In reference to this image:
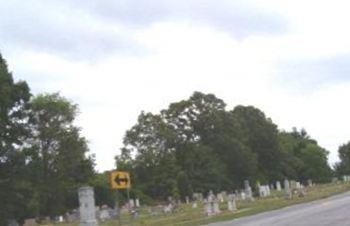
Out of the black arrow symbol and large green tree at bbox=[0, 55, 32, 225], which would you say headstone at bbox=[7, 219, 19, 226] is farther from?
the black arrow symbol

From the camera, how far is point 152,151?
366 feet

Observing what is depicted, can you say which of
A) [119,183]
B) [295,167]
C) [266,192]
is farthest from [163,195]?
[119,183]

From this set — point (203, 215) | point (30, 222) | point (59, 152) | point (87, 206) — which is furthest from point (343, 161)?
point (87, 206)

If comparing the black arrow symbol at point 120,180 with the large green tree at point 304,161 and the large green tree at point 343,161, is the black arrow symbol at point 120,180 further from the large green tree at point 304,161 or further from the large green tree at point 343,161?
the large green tree at point 343,161

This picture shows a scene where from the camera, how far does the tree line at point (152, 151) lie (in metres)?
65.3

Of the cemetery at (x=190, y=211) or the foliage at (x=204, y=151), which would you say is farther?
the foliage at (x=204, y=151)

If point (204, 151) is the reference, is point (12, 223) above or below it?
below

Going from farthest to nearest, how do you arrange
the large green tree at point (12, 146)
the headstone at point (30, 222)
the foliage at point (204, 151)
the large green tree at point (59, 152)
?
the foliage at point (204, 151) → the large green tree at point (59, 152) → the headstone at point (30, 222) → the large green tree at point (12, 146)

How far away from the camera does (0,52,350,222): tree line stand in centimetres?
6531

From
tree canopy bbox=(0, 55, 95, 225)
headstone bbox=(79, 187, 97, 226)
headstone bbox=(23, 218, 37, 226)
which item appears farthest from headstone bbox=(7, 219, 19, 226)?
headstone bbox=(79, 187, 97, 226)

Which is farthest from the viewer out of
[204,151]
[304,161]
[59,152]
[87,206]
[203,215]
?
[304,161]

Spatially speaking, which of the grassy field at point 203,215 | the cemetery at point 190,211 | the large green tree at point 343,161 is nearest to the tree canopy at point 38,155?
the cemetery at point 190,211

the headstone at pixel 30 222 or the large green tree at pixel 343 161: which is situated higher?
the large green tree at pixel 343 161

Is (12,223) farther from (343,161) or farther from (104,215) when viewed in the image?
(343,161)
